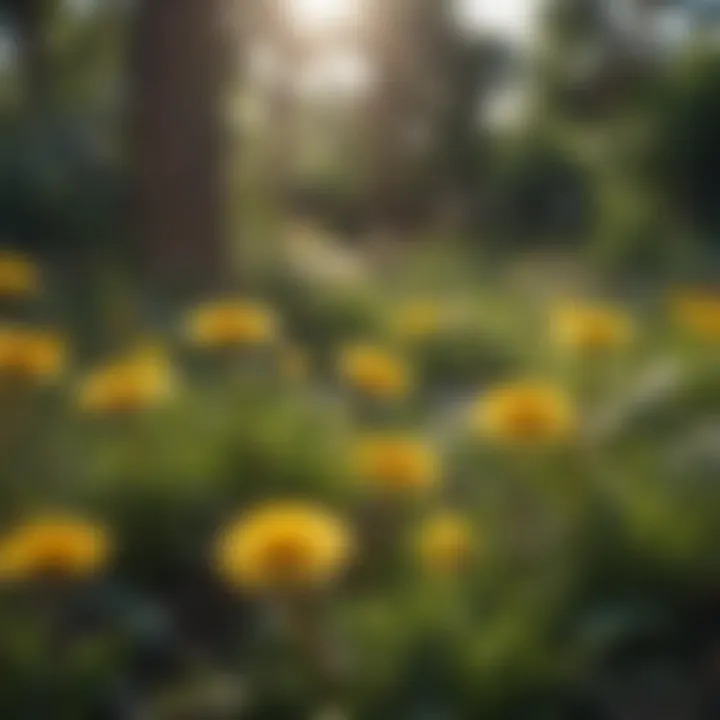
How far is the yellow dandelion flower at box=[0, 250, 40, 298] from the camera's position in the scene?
0.83 meters

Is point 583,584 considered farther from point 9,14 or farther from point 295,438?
point 9,14

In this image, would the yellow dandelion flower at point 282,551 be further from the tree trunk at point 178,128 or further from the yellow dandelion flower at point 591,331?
the tree trunk at point 178,128

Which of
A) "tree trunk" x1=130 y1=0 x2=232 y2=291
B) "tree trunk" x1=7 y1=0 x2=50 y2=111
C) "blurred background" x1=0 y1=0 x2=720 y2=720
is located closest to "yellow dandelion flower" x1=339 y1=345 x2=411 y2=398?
"blurred background" x1=0 y1=0 x2=720 y2=720

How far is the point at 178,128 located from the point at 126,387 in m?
0.43

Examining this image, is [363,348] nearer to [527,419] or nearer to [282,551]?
[527,419]

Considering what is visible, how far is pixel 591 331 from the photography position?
74cm

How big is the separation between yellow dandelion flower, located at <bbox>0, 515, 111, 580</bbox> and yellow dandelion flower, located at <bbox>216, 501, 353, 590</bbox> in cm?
6

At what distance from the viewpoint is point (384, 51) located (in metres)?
1.21

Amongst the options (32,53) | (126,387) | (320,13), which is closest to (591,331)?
(126,387)

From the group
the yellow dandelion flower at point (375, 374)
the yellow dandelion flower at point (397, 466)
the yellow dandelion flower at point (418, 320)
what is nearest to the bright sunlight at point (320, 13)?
the yellow dandelion flower at point (418, 320)

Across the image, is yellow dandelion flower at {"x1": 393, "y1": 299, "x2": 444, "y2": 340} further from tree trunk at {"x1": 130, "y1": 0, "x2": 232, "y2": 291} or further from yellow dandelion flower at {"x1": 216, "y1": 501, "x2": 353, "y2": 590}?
yellow dandelion flower at {"x1": 216, "y1": 501, "x2": 353, "y2": 590}

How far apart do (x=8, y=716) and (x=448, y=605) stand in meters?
0.18

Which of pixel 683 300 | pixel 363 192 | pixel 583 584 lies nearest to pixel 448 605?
pixel 583 584

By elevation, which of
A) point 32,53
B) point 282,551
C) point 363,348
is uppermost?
point 32,53
